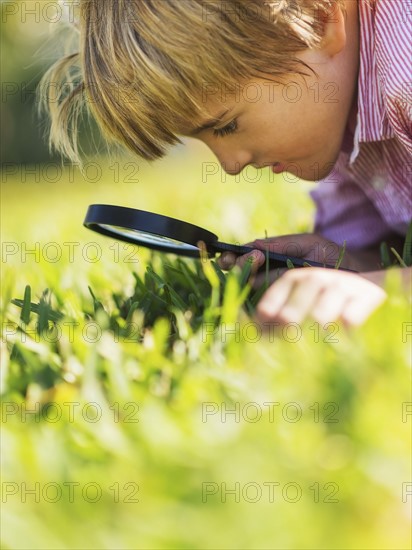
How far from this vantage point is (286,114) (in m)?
1.53

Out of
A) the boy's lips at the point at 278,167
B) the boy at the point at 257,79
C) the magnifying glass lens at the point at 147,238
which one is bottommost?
the magnifying glass lens at the point at 147,238

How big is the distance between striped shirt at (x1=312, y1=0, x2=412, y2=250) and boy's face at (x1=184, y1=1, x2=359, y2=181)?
0.05 m

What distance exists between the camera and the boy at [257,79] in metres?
1.40

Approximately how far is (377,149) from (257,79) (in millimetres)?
418

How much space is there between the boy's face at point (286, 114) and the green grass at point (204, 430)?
1.26 feet

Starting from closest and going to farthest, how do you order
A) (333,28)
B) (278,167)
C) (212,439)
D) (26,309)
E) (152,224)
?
(212,439) < (26,309) < (152,224) < (333,28) < (278,167)

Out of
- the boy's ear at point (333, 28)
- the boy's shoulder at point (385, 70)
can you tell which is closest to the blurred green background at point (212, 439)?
the boy's shoulder at point (385, 70)

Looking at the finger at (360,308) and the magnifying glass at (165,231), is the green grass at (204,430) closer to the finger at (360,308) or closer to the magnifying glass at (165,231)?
the finger at (360,308)

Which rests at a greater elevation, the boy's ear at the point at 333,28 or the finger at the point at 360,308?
the boy's ear at the point at 333,28

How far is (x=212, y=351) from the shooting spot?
0.98m

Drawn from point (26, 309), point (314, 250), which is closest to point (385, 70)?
point (314, 250)

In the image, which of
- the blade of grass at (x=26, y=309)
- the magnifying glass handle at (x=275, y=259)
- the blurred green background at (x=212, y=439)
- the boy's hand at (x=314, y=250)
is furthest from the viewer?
the boy's hand at (x=314, y=250)

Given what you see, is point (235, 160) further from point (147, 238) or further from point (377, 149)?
point (377, 149)

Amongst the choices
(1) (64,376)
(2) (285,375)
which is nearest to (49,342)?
(1) (64,376)
